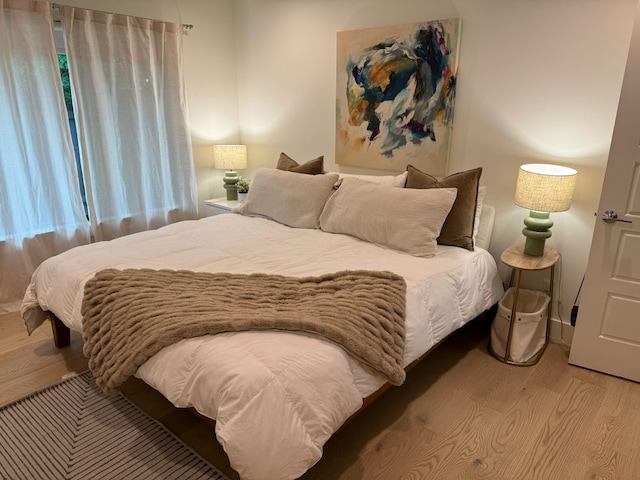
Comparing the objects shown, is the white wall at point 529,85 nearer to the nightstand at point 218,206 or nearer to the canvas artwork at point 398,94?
the canvas artwork at point 398,94

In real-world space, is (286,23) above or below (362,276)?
above

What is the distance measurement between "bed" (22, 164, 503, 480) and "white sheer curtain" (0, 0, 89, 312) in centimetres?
91

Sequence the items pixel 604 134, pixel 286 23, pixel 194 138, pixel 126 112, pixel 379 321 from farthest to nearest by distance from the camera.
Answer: pixel 194 138, pixel 286 23, pixel 126 112, pixel 604 134, pixel 379 321

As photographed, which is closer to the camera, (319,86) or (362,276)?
(362,276)

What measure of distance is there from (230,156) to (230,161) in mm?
46

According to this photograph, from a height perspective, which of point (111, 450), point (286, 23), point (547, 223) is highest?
point (286, 23)

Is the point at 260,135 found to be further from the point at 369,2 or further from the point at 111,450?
the point at 111,450

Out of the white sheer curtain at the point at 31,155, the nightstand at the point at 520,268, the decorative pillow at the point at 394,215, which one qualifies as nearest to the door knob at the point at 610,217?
the nightstand at the point at 520,268

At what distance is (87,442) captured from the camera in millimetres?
1900

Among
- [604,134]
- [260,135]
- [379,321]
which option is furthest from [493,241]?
[260,135]

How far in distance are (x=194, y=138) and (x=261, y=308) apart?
9.07 ft

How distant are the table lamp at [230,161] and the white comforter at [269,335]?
849 millimetres

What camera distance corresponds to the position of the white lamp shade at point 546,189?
2.39 meters

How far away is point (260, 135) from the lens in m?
4.29
